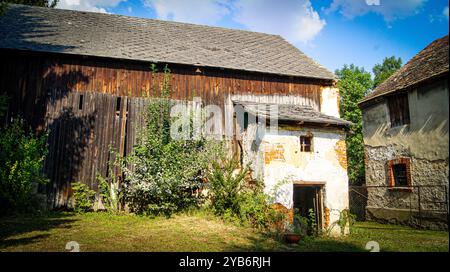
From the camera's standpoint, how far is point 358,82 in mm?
24672

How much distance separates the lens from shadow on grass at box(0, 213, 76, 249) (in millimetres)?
5976

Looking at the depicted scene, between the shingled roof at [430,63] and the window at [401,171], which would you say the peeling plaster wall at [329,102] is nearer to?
the window at [401,171]

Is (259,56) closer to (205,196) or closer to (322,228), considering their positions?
(205,196)

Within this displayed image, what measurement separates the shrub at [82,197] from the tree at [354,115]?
19454 millimetres

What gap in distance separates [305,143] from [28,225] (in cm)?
863

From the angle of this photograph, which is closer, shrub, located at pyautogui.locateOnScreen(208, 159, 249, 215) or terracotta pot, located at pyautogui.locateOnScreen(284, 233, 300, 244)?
terracotta pot, located at pyautogui.locateOnScreen(284, 233, 300, 244)

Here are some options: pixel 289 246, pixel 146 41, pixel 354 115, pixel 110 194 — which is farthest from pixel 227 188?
pixel 354 115

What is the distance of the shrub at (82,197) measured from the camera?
1040 centimetres

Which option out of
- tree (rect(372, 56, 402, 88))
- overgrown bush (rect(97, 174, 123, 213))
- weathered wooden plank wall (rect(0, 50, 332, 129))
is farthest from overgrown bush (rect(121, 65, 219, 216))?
tree (rect(372, 56, 402, 88))

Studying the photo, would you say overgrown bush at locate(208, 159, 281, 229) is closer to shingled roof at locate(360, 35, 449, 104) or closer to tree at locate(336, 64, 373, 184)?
shingled roof at locate(360, 35, 449, 104)

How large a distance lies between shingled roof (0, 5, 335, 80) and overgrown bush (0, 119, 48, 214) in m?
3.78
